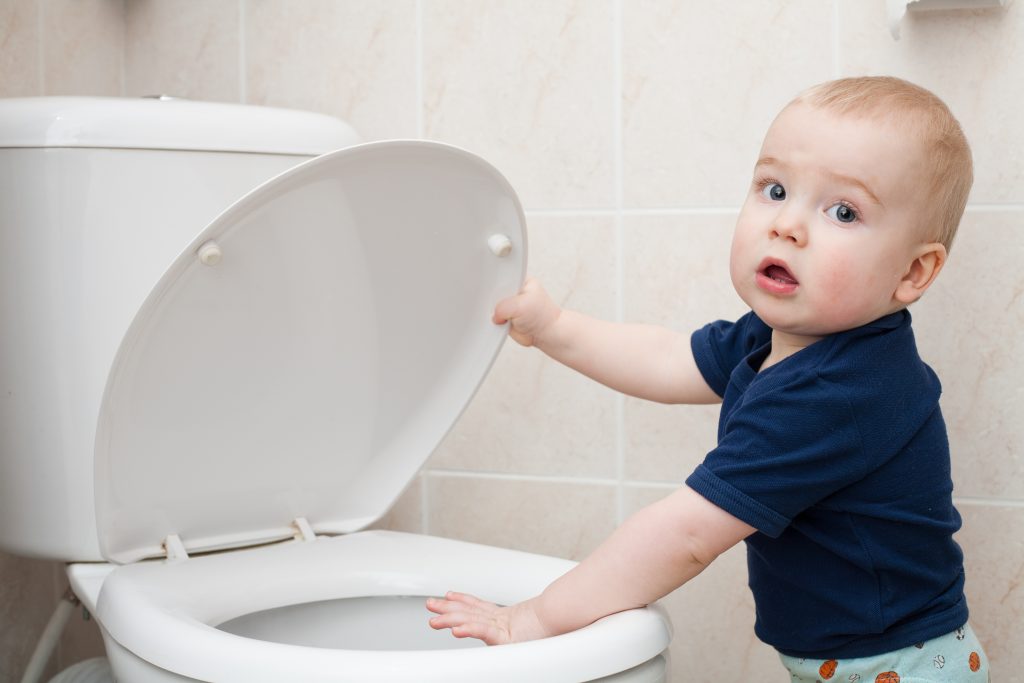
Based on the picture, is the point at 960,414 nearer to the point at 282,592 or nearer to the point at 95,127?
the point at 282,592

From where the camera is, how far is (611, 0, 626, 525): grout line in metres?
1.34

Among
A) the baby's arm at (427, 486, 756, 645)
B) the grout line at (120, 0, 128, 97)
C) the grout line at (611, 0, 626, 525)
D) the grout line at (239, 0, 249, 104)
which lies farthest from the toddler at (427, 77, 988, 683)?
the grout line at (120, 0, 128, 97)

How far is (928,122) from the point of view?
0.89 meters

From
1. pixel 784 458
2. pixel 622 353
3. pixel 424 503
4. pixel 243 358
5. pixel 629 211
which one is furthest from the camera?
pixel 424 503

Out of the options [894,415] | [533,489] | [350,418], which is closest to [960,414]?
[894,415]

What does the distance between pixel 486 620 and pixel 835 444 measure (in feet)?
1.01

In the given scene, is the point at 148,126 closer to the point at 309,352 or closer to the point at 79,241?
the point at 79,241

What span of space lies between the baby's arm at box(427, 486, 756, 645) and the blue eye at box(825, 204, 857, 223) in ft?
0.80

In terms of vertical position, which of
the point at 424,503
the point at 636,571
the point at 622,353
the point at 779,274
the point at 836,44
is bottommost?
the point at 424,503

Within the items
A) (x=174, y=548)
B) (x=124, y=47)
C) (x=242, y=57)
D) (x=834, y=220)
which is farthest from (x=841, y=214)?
(x=124, y=47)

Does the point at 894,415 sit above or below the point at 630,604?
above

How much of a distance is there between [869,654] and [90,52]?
3.85ft

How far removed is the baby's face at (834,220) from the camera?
89cm

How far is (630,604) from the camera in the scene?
0.89 meters
